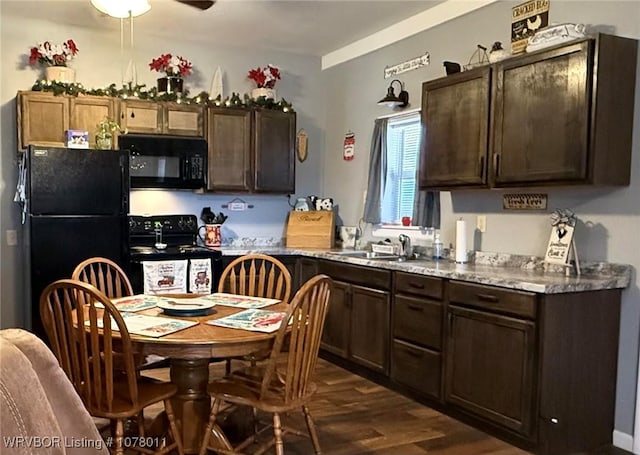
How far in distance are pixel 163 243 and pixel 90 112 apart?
1241 millimetres

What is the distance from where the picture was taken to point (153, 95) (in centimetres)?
484

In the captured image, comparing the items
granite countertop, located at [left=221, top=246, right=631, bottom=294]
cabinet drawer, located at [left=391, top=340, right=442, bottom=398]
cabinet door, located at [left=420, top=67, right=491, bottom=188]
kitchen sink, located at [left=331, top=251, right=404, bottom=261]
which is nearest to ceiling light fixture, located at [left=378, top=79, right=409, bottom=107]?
cabinet door, located at [left=420, top=67, right=491, bottom=188]

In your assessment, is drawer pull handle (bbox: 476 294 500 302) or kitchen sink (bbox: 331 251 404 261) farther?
kitchen sink (bbox: 331 251 404 261)

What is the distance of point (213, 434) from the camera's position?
2.77 meters

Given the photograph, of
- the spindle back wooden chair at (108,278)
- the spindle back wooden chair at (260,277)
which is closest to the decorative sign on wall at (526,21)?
the spindle back wooden chair at (260,277)

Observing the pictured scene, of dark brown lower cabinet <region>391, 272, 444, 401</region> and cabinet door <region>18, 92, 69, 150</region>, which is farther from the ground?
cabinet door <region>18, 92, 69, 150</region>

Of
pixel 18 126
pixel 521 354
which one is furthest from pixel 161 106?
pixel 521 354

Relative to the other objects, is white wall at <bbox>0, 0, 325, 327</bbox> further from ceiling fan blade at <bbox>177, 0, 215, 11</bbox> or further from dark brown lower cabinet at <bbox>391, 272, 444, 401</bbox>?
dark brown lower cabinet at <bbox>391, 272, 444, 401</bbox>

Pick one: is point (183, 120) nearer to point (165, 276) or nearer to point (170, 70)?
point (170, 70)

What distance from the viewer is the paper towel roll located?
391cm

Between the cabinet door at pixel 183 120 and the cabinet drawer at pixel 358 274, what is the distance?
160cm

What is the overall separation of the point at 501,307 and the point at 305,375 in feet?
3.96

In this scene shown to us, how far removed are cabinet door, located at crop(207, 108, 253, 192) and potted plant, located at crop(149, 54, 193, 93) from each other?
1.21 ft

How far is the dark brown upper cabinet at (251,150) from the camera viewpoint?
5.08m
